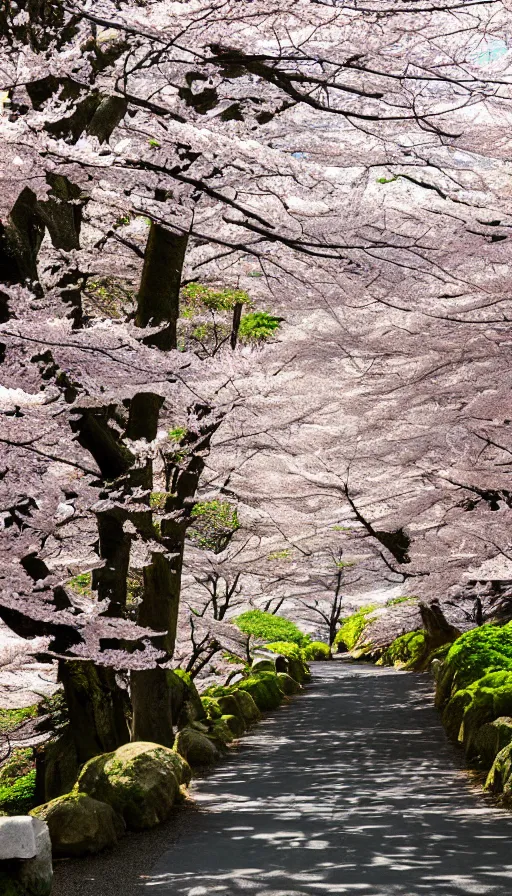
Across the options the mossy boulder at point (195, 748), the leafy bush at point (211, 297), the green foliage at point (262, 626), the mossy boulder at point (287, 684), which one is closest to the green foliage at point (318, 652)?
the green foliage at point (262, 626)

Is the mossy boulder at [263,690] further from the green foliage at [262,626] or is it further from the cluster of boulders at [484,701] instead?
the cluster of boulders at [484,701]

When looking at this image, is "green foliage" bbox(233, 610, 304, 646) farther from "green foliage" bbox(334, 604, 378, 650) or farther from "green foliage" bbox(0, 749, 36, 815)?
"green foliage" bbox(334, 604, 378, 650)

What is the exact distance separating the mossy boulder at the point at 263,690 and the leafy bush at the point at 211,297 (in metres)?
7.91

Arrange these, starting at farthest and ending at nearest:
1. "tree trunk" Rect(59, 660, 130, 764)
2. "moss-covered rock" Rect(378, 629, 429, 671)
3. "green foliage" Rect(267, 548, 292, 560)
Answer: "moss-covered rock" Rect(378, 629, 429, 671) < "green foliage" Rect(267, 548, 292, 560) < "tree trunk" Rect(59, 660, 130, 764)

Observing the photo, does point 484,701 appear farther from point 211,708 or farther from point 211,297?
point 211,297

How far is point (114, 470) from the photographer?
27.8 feet

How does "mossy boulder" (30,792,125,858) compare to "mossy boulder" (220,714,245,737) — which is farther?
"mossy boulder" (220,714,245,737)

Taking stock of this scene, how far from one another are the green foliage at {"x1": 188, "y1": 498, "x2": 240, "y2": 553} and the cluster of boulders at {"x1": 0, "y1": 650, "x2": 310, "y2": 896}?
383cm

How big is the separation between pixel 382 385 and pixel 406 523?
373cm

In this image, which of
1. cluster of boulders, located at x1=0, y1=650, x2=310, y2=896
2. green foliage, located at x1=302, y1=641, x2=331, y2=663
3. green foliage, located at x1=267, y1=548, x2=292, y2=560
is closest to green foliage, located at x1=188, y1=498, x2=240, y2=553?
green foliage, located at x1=267, y1=548, x2=292, y2=560

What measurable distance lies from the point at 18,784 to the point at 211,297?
791 centimetres

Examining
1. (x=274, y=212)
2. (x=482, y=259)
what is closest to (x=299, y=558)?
(x=482, y=259)

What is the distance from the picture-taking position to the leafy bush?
42.4 ft

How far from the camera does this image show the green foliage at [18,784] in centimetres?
1136
